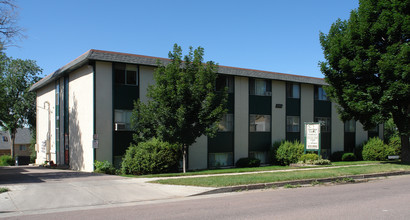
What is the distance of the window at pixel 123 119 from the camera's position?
22.3 metres

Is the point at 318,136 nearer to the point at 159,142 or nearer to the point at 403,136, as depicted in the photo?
the point at 403,136

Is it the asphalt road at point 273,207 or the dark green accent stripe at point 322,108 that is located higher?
the dark green accent stripe at point 322,108

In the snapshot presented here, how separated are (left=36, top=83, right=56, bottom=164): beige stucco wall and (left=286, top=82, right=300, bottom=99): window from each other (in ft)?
63.3

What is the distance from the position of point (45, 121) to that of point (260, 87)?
64.3 ft

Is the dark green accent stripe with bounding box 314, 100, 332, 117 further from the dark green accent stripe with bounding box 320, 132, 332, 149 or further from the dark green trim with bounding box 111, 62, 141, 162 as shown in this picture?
the dark green trim with bounding box 111, 62, 141, 162

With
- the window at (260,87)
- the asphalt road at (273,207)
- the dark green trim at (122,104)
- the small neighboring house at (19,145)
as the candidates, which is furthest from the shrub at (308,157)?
the small neighboring house at (19,145)

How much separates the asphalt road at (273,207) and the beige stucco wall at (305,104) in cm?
1829

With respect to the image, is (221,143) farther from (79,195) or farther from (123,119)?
(79,195)

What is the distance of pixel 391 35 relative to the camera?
19.4 metres

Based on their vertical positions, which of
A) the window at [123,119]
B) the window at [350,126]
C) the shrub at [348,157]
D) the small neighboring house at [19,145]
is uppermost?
the window at [123,119]

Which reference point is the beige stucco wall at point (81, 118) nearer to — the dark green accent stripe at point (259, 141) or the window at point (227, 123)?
the window at point (227, 123)

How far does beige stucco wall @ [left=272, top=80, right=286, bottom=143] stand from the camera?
2859cm

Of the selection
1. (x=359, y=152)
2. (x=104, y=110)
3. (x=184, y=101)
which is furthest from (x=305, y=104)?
(x=104, y=110)

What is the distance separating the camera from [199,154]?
24906mm
